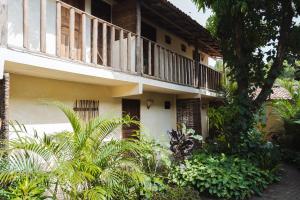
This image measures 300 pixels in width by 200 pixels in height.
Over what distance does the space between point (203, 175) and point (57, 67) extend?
4484mm

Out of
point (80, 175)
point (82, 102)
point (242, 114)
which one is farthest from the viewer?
point (242, 114)

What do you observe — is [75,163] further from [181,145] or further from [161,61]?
[161,61]

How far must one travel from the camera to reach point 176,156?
→ 829 cm

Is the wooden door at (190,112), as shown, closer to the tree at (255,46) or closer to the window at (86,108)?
the tree at (255,46)

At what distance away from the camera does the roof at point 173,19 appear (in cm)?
878

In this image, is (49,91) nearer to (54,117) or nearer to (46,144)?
(54,117)

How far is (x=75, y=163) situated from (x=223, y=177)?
4245 mm

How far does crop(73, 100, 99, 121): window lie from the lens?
25.7 ft

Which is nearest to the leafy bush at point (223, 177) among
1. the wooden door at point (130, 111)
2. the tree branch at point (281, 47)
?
the wooden door at point (130, 111)

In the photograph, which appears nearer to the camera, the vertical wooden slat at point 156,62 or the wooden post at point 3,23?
the wooden post at point 3,23

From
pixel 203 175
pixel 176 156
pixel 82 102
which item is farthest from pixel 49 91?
pixel 203 175

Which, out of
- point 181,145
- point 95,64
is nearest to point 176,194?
point 181,145

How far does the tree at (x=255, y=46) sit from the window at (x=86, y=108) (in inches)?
170

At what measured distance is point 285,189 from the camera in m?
8.02
